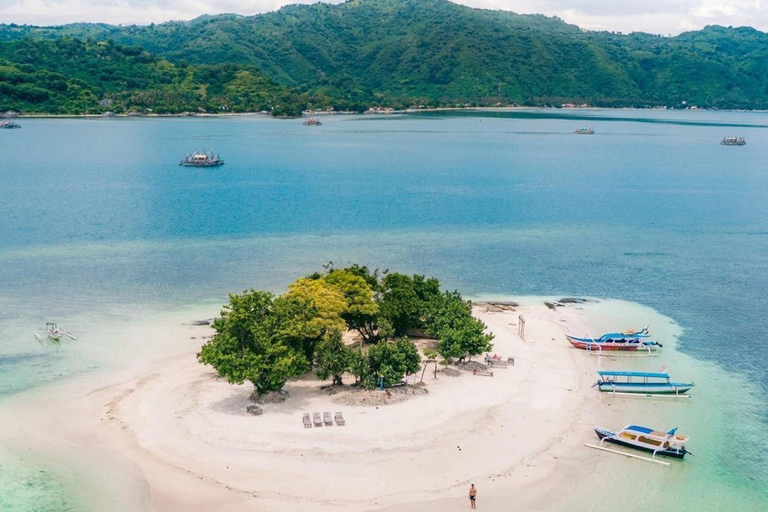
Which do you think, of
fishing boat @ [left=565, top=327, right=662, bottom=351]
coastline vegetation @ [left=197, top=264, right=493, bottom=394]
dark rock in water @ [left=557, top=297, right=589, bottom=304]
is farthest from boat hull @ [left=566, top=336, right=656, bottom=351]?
dark rock in water @ [left=557, top=297, right=589, bottom=304]

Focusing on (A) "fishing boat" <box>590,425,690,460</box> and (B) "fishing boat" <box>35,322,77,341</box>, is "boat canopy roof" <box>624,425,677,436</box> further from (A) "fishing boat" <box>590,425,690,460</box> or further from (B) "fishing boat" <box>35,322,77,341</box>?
(B) "fishing boat" <box>35,322,77,341</box>

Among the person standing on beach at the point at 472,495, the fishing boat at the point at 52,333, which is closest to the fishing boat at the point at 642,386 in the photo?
the person standing on beach at the point at 472,495

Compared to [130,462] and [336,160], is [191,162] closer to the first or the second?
[336,160]

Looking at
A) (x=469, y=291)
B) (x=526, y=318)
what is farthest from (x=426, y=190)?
(x=526, y=318)

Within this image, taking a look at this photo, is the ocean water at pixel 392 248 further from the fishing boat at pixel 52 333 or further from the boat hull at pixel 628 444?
the boat hull at pixel 628 444

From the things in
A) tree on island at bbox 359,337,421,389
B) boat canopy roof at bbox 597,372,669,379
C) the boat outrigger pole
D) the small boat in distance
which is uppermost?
the small boat in distance

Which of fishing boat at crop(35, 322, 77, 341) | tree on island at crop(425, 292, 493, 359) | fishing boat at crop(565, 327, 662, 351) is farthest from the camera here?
fishing boat at crop(565, 327, 662, 351)

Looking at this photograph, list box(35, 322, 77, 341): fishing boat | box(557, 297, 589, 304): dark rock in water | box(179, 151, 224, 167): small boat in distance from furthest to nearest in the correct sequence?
box(179, 151, 224, 167): small boat in distance → box(557, 297, 589, 304): dark rock in water → box(35, 322, 77, 341): fishing boat

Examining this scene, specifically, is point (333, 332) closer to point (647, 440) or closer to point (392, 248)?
point (647, 440)
